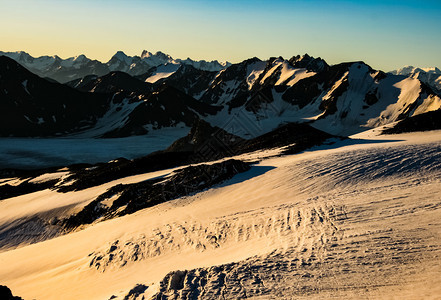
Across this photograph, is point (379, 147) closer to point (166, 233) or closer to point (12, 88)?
point (166, 233)

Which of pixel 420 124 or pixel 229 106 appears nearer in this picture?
pixel 420 124

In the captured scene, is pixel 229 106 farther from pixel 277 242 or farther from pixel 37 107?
pixel 277 242

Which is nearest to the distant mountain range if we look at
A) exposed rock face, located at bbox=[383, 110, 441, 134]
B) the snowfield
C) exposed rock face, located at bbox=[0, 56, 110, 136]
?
exposed rock face, located at bbox=[0, 56, 110, 136]

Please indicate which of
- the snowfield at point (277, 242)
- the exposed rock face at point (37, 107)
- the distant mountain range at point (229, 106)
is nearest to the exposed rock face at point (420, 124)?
the snowfield at point (277, 242)

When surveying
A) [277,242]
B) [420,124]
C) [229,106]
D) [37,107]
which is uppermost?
[37,107]

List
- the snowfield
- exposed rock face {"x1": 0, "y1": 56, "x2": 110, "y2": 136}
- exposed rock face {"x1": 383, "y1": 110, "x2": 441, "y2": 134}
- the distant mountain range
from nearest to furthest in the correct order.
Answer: the snowfield, exposed rock face {"x1": 383, "y1": 110, "x2": 441, "y2": 134}, the distant mountain range, exposed rock face {"x1": 0, "y1": 56, "x2": 110, "y2": 136}

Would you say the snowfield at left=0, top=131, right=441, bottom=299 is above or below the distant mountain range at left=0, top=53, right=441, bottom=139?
below

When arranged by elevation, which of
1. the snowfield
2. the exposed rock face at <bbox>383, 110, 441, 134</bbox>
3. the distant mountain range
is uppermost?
the distant mountain range

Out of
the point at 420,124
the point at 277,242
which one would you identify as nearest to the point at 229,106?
the point at 420,124

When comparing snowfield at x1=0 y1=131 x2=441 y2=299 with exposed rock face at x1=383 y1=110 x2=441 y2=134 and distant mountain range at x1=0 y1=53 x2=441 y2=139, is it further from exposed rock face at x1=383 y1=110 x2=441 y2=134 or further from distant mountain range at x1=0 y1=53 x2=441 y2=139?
distant mountain range at x1=0 y1=53 x2=441 y2=139
